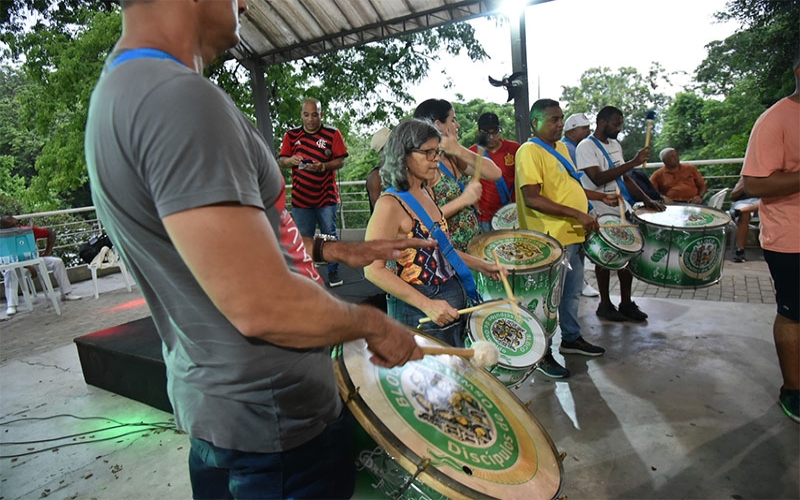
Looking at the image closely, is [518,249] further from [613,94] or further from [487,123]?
[613,94]

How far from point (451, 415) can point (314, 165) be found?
388 cm

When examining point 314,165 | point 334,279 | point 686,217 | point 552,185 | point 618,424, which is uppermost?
point 314,165

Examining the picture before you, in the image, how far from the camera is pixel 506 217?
4.67 meters

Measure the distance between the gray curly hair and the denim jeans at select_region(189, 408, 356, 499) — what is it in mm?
1378

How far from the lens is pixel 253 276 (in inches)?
30.7

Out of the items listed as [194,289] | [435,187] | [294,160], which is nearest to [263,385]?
[194,289]

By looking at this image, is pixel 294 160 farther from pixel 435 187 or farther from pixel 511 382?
pixel 511 382

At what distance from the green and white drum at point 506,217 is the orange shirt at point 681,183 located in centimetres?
309

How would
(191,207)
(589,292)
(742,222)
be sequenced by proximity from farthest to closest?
(742,222), (589,292), (191,207)

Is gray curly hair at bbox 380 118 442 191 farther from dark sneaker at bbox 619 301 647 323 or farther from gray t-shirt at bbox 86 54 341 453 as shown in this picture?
dark sneaker at bbox 619 301 647 323

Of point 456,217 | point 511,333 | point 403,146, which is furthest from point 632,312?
point 403,146

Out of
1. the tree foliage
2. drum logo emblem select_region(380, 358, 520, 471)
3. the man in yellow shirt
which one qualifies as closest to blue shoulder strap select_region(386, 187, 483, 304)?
drum logo emblem select_region(380, 358, 520, 471)

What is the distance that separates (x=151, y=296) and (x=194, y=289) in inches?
6.9

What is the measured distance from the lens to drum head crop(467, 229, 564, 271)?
2846 millimetres
